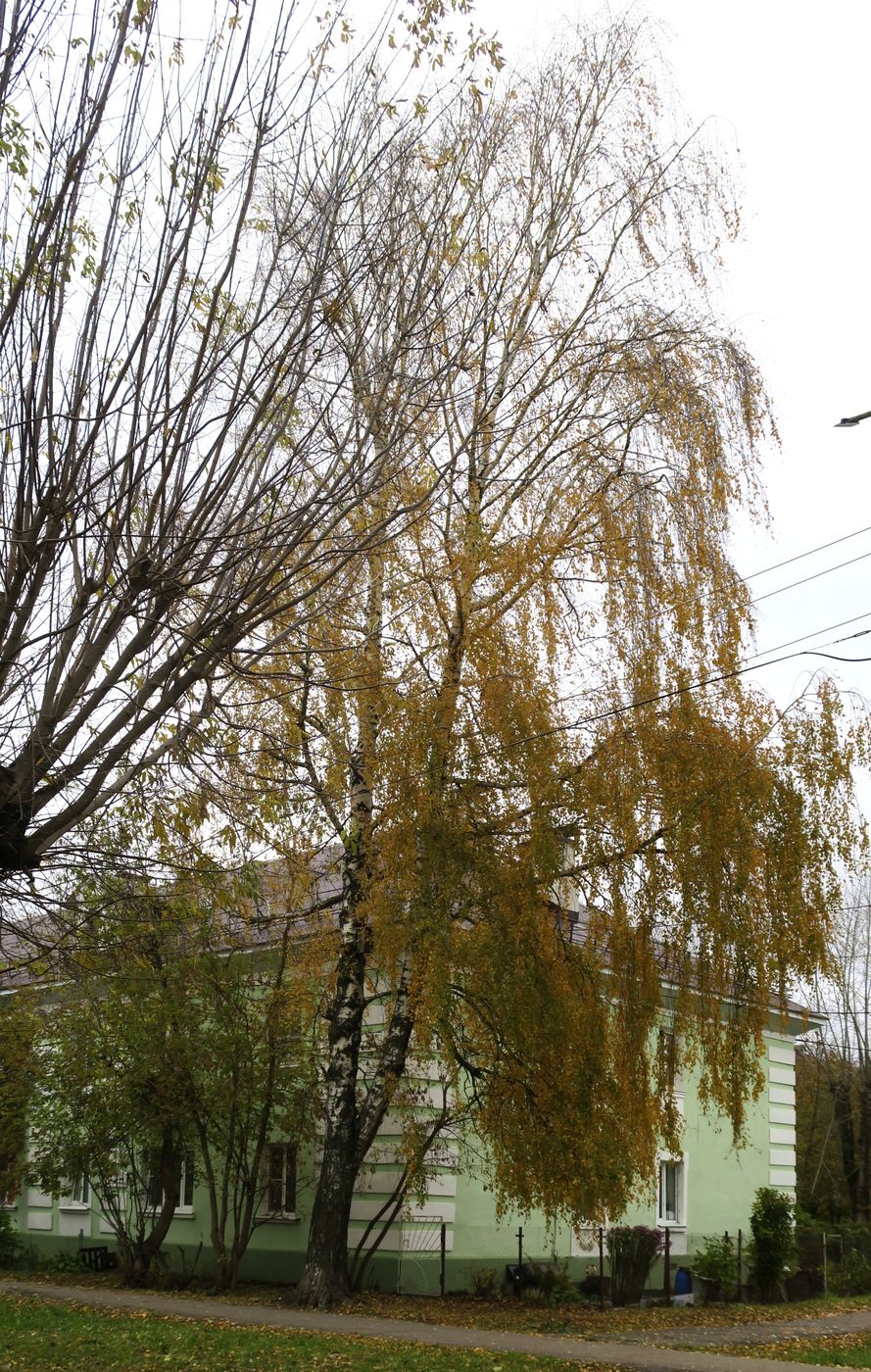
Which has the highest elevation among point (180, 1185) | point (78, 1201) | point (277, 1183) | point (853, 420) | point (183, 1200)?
point (853, 420)

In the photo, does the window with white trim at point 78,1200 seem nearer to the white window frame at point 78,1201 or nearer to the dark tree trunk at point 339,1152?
the white window frame at point 78,1201

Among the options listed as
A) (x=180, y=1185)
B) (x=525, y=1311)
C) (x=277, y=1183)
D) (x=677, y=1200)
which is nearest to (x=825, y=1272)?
(x=677, y=1200)

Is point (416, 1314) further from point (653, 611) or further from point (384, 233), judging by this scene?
point (384, 233)

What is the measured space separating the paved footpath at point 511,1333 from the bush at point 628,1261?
7.58 feet

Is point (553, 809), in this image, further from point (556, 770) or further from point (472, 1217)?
point (472, 1217)

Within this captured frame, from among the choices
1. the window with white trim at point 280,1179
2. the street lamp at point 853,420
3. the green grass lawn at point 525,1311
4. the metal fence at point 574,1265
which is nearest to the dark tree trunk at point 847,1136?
the metal fence at point 574,1265

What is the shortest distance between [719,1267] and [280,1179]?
740 cm

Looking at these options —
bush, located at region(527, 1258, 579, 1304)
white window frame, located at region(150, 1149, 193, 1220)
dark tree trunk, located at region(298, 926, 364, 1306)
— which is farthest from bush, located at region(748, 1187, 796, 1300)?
white window frame, located at region(150, 1149, 193, 1220)

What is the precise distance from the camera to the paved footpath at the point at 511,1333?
1305cm

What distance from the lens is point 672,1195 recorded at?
23.7 m

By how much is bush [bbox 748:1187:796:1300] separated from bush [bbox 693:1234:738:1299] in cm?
45

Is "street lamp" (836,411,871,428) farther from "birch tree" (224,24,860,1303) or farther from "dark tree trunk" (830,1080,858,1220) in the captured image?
"dark tree trunk" (830,1080,858,1220)

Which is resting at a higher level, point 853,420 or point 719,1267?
point 853,420

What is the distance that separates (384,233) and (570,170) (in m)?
8.08
